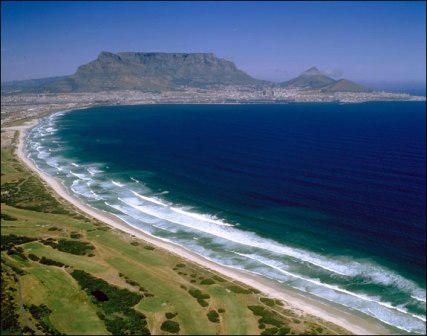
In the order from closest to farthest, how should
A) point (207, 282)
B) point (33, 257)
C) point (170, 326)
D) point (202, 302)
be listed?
point (170, 326), point (202, 302), point (207, 282), point (33, 257)

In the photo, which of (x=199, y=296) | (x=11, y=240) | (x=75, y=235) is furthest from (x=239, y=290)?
(x=11, y=240)

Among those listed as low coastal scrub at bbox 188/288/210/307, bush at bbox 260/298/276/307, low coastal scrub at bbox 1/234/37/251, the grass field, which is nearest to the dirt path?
the grass field

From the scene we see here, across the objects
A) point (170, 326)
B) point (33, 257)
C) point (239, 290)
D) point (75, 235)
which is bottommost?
point (170, 326)

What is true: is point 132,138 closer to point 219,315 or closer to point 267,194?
point 267,194

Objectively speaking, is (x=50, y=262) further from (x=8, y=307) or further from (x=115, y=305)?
(x=115, y=305)

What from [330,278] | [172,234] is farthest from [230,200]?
[330,278]

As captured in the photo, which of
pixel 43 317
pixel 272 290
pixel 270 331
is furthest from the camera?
pixel 272 290

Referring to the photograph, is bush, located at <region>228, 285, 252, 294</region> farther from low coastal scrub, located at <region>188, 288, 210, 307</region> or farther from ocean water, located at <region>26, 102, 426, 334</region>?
ocean water, located at <region>26, 102, 426, 334</region>
